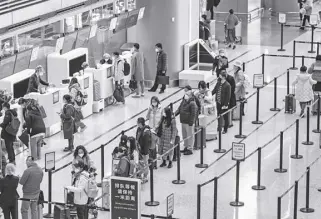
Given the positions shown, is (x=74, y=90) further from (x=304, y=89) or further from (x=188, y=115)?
(x=304, y=89)

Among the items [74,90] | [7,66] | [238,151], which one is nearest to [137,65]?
[74,90]

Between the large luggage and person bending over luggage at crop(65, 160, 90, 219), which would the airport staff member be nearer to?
the large luggage

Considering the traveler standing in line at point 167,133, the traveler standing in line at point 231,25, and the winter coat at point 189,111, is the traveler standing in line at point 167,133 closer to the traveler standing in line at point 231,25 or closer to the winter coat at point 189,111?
the winter coat at point 189,111

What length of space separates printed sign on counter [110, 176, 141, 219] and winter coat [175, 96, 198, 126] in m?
6.00

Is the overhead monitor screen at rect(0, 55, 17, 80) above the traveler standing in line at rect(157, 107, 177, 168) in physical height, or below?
above

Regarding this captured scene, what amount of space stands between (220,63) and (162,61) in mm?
1660

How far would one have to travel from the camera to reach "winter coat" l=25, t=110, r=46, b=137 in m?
20.2

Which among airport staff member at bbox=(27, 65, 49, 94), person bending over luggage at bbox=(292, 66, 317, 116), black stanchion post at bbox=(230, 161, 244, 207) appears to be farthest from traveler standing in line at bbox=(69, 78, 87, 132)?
person bending over luggage at bbox=(292, 66, 317, 116)

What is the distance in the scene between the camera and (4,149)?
20.5 metres

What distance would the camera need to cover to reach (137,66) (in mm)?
26266

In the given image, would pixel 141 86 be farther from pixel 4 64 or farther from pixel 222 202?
pixel 222 202

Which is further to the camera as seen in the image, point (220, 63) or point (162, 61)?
point (162, 61)

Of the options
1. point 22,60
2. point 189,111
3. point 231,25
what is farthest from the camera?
point 231,25

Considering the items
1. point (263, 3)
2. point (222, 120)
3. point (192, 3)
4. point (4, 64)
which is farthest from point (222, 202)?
point (263, 3)
